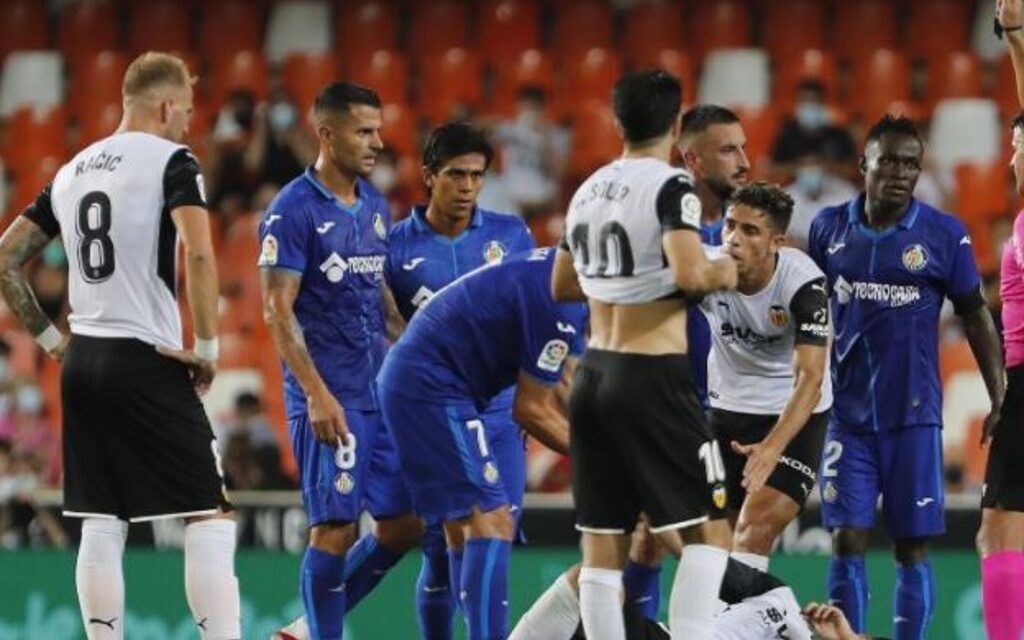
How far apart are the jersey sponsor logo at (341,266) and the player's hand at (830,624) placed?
2.13m

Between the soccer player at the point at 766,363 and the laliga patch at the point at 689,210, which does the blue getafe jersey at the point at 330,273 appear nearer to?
the soccer player at the point at 766,363

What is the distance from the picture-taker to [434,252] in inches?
356

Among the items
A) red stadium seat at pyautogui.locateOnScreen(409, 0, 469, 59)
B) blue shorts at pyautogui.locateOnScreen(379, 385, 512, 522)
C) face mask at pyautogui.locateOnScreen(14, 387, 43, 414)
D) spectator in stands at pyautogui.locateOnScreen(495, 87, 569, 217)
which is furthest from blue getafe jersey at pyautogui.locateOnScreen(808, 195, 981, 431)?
red stadium seat at pyautogui.locateOnScreen(409, 0, 469, 59)

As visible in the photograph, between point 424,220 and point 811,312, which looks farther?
point 424,220

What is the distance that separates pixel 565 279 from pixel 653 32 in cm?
969

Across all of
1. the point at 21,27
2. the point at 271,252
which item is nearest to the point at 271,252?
the point at 271,252

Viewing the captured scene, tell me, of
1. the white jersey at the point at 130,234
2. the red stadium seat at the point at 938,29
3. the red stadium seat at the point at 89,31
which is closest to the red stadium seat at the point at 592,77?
the red stadium seat at the point at 938,29

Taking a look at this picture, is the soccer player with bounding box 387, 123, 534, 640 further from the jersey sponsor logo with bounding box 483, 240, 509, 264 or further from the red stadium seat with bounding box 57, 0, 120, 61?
the red stadium seat with bounding box 57, 0, 120, 61

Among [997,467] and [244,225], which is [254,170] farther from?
[997,467]

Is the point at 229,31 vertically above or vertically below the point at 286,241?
above

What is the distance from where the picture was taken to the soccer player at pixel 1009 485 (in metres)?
7.55

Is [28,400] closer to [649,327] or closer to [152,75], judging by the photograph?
[152,75]

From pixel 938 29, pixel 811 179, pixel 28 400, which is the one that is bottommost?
pixel 28 400

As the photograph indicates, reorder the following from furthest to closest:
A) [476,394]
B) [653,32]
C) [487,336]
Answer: [653,32] < [476,394] < [487,336]
